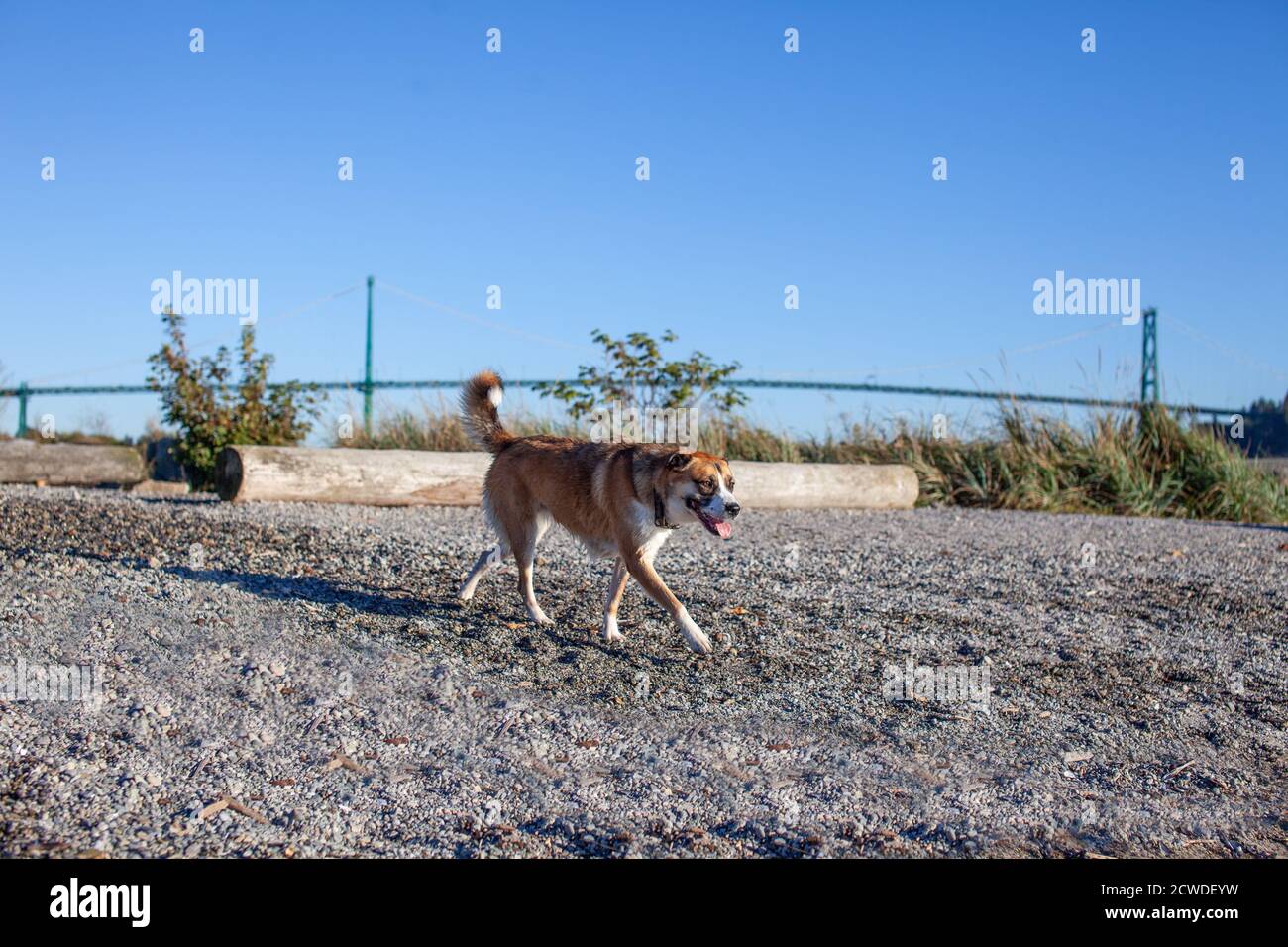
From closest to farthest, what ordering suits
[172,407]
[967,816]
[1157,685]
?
[967,816] < [1157,685] < [172,407]

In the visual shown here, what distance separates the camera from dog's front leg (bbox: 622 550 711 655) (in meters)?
5.07

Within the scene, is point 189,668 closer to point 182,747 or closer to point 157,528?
point 182,747

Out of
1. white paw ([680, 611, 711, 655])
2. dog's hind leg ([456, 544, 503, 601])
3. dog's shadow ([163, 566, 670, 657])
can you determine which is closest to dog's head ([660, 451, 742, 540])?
white paw ([680, 611, 711, 655])

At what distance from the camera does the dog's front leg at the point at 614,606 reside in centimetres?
549

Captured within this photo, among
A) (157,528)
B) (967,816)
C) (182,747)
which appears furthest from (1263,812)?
(157,528)

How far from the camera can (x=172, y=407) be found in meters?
11.7

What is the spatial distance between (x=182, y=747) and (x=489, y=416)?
304 cm

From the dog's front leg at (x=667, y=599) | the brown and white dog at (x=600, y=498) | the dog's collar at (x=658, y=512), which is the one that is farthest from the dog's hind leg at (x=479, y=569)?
the dog's collar at (x=658, y=512)

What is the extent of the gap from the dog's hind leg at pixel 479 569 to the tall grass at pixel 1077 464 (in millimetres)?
6643

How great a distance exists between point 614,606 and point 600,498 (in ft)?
1.91

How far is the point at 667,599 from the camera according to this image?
5168 mm

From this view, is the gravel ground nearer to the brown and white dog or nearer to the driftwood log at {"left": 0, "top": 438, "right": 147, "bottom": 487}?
the brown and white dog

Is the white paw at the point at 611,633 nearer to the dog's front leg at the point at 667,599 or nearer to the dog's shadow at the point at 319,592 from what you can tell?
the dog's front leg at the point at 667,599

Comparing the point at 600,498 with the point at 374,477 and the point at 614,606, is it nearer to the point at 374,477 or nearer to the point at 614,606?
the point at 614,606
